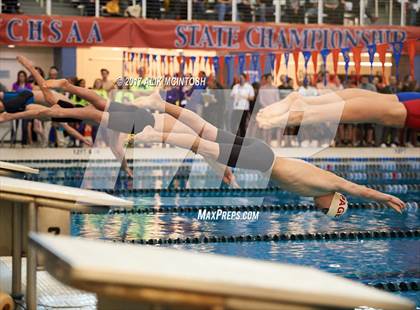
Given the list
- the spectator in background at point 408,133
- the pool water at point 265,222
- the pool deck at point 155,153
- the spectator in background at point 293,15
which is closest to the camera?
the pool water at point 265,222

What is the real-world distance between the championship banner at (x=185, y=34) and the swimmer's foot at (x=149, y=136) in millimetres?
10612

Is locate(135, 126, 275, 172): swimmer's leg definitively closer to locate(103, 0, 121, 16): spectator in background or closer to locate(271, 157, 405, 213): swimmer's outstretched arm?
locate(271, 157, 405, 213): swimmer's outstretched arm

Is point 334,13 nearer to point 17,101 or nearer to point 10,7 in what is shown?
point 10,7

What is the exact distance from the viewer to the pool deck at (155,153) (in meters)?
13.6

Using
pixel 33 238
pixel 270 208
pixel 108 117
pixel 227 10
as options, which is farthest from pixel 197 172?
pixel 33 238

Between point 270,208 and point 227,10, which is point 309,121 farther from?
point 227,10

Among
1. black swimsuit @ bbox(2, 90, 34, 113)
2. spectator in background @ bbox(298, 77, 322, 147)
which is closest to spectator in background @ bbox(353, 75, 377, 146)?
spectator in background @ bbox(298, 77, 322, 147)

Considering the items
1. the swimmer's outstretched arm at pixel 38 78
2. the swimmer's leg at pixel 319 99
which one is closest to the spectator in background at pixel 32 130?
the swimmer's outstretched arm at pixel 38 78

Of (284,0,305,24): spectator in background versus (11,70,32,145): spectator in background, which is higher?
(284,0,305,24): spectator in background

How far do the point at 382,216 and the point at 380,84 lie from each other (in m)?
8.75

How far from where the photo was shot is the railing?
18.2 meters

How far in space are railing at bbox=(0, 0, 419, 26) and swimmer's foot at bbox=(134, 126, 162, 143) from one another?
11.4 m

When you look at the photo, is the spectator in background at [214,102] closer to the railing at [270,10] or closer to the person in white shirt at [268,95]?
the person in white shirt at [268,95]

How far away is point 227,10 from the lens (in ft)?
62.3
